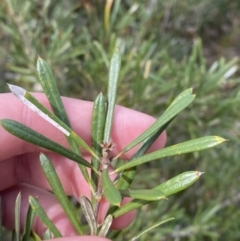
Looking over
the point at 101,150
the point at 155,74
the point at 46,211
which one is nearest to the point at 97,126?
the point at 101,150

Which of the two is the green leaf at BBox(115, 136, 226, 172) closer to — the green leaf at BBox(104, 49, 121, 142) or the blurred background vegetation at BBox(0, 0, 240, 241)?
the green leaf at BBox(104, 49, 121, 142)

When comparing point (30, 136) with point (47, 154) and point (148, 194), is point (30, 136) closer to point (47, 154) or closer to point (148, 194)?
point (148, 194)

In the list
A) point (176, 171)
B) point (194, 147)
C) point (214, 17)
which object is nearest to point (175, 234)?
point (176, 171)

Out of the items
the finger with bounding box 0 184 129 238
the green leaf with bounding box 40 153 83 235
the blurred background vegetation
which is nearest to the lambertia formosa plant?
the green leaf with bounding box 40 153 83 235

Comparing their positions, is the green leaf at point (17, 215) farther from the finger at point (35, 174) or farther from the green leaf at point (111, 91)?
the finger at point (35, 174)

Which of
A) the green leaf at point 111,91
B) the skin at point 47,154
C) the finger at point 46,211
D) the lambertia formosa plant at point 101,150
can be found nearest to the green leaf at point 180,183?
the lambertia formosa plant at point 101,150
